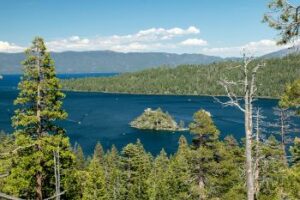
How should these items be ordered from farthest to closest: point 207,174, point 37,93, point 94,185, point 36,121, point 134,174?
point 134,174 < point 94,185 < point 207,174 < point 37,93 < point 36,121

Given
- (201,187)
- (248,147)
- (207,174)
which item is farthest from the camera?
(207,174)

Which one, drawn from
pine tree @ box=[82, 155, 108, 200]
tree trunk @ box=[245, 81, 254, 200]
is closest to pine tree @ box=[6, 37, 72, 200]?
tree trunk @ box=[245, 81, 254, 200]

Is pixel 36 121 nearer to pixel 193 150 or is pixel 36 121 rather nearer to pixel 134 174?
pixel 193 150

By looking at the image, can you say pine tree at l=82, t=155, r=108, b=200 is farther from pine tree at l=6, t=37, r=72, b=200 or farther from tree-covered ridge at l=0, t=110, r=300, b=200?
pine tree at l=6, t=37, r=72, b=200

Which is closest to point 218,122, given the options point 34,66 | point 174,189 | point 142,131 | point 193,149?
point 142,131

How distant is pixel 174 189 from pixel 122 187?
8.40 metres

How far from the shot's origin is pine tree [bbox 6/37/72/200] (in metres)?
24.3

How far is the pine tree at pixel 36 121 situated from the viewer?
24.3 metres

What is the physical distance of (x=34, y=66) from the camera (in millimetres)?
25156

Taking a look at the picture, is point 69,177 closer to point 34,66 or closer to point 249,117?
point 34,66

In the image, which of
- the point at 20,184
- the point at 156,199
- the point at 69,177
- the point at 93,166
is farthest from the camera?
the point at 156,199

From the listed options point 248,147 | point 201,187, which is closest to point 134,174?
point 201,187

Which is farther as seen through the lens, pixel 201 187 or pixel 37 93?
pixel 201 187

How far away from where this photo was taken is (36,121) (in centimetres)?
2477
